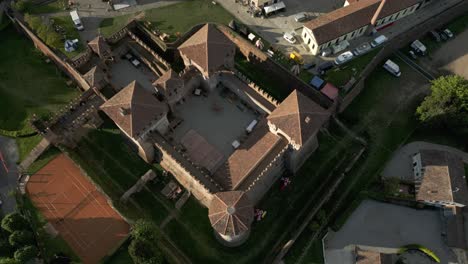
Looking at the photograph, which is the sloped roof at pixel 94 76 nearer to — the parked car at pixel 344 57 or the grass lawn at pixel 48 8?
the grass lawn at pixel 48 8

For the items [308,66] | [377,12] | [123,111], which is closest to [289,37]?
[308,66]

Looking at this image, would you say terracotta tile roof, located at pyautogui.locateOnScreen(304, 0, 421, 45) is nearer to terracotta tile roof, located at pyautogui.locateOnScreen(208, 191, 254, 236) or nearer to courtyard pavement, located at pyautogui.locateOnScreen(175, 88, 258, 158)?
courtyard pavement, located at pyautogui.locateOnScreen(175, 88, 258, 158)

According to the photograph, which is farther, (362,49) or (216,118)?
(362,49)

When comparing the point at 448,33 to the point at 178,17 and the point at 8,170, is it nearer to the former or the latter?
the point at 178,17

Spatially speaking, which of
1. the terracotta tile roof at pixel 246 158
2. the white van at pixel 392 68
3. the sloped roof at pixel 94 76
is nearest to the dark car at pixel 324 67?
the white van at pixel 392 68

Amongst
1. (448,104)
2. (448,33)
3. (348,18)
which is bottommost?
(448,104)

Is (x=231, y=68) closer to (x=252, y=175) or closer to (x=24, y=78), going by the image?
(x=252, y=175)

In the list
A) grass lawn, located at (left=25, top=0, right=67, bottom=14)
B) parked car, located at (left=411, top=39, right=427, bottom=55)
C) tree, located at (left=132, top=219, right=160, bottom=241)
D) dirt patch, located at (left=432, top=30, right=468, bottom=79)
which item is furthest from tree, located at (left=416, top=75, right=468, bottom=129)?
grass lawn, located at (left=25, top=0, right=67, bottom=14)
